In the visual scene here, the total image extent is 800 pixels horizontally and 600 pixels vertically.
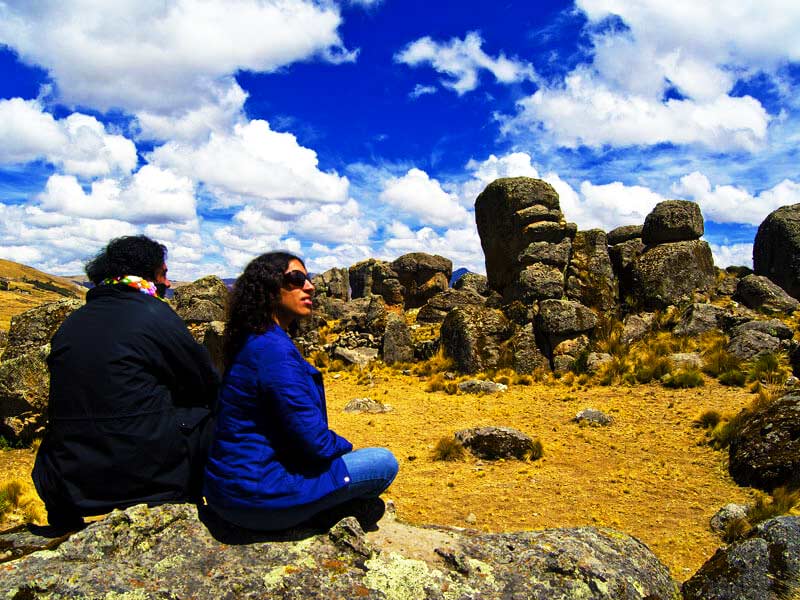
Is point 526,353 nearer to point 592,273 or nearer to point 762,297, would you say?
point 592,273

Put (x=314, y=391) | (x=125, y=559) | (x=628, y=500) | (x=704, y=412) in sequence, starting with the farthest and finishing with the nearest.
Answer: (x=704, y=412) → (x=628, y=500) → (x=314, y=391) → (x=125, y=559)

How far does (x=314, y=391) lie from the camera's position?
129 inches

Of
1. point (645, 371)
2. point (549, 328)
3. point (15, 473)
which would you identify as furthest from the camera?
point (549, 328)

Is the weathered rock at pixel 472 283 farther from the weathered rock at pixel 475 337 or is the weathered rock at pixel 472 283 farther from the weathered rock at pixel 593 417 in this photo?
the weathered rock at pixel 593 417

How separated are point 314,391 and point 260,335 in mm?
478

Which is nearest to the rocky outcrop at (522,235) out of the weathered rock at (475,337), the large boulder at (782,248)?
the weathered rock at (475,337)

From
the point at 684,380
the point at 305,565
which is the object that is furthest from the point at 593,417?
the point at 305,565

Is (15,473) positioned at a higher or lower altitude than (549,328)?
lower

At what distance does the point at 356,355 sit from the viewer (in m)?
20.8

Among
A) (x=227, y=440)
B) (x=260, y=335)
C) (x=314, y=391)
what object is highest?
(x=260, y=335)

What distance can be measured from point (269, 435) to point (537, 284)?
1683cm

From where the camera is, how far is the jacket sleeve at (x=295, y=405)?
3.11m

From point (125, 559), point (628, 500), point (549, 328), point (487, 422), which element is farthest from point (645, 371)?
point (125, 559)

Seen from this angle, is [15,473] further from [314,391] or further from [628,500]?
[628,500]
